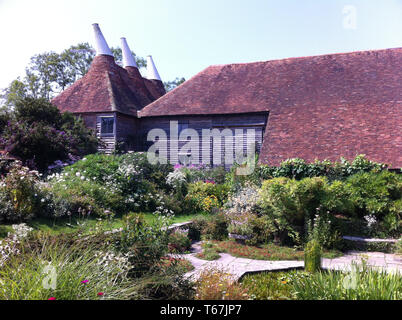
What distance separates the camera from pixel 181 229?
8977 millimetres

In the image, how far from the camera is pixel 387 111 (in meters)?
14.8

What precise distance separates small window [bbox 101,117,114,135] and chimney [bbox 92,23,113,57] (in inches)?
231

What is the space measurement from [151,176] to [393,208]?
29.0 feet

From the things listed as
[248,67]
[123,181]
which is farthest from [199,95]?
[123,181]

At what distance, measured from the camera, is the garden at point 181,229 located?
12.2 feet

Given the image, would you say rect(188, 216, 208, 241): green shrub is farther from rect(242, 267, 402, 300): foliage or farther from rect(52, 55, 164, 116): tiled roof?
rect(52, 55, 164, 116): tiled roof

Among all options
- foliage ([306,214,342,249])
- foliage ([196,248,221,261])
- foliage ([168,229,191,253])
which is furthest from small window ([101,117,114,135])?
foliage ([306,214,342,249])

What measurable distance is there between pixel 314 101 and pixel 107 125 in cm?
1180

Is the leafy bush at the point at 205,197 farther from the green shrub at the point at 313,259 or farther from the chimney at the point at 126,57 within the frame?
the chimney at the point at 126,57

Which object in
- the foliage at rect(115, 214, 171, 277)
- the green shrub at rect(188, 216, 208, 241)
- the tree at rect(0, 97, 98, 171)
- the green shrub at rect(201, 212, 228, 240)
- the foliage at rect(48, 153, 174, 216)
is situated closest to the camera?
the foliage at rect(115, 214, 171, 277)

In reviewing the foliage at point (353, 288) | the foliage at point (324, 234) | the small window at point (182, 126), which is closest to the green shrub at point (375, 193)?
the foliage at point (324, 234)

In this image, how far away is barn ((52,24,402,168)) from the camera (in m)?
14.3

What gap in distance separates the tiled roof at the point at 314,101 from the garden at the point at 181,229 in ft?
7.62

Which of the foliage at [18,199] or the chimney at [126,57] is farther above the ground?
the chimney at [126,57]
